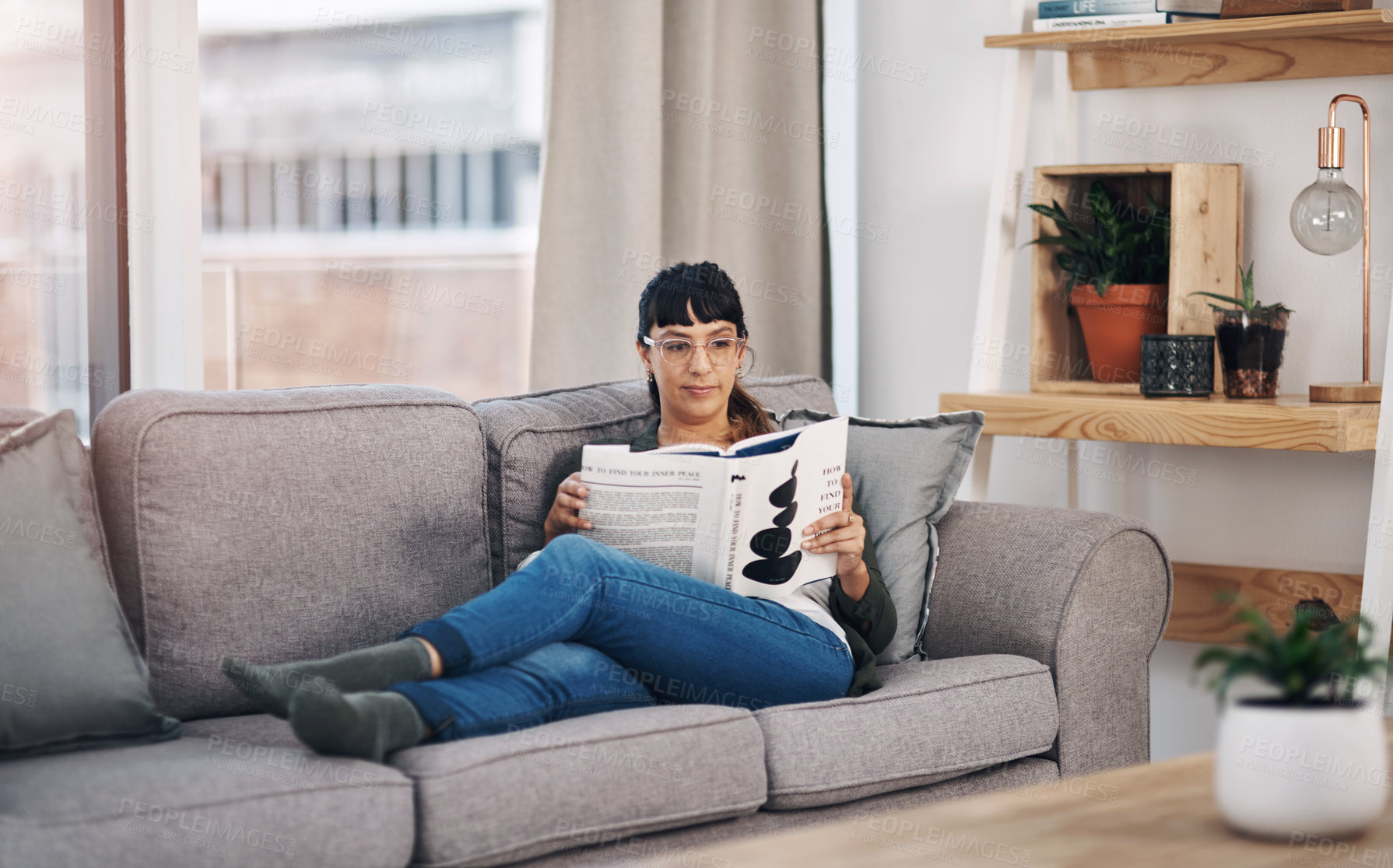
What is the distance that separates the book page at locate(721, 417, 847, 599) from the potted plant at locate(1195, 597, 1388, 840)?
77 centimetres

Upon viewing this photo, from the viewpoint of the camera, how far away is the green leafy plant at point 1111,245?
249cm

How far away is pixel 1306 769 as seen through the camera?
3.22ft

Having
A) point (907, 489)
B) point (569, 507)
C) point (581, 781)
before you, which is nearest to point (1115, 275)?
point (907, 489)

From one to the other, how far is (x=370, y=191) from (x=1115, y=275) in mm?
1435

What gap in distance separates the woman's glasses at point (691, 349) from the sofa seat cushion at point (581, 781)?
553mm

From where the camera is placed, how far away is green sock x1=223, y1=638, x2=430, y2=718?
145cm

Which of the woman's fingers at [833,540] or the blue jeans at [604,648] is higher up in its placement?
the woman's fingers at [833,540]

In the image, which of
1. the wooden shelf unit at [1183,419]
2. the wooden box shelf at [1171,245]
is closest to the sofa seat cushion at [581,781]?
the wooden shelf unit at [1183,419]

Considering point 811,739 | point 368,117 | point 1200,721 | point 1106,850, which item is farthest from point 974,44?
point 1106,850

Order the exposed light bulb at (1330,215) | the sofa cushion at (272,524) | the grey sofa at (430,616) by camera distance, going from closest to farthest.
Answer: the grey sofa at (430,616), the sofa cushion at (272,524), the exposed light bulb at (1330,215)

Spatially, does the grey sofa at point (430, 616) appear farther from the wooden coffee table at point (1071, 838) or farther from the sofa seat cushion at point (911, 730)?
the wooden coffee table at point (1071, 838)

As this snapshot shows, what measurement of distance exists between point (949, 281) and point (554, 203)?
967 millimetres

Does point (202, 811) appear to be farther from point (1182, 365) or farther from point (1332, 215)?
point (1332, 215)

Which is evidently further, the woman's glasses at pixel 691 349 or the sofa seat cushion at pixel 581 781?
the woman's glasses at pixel 691 349
